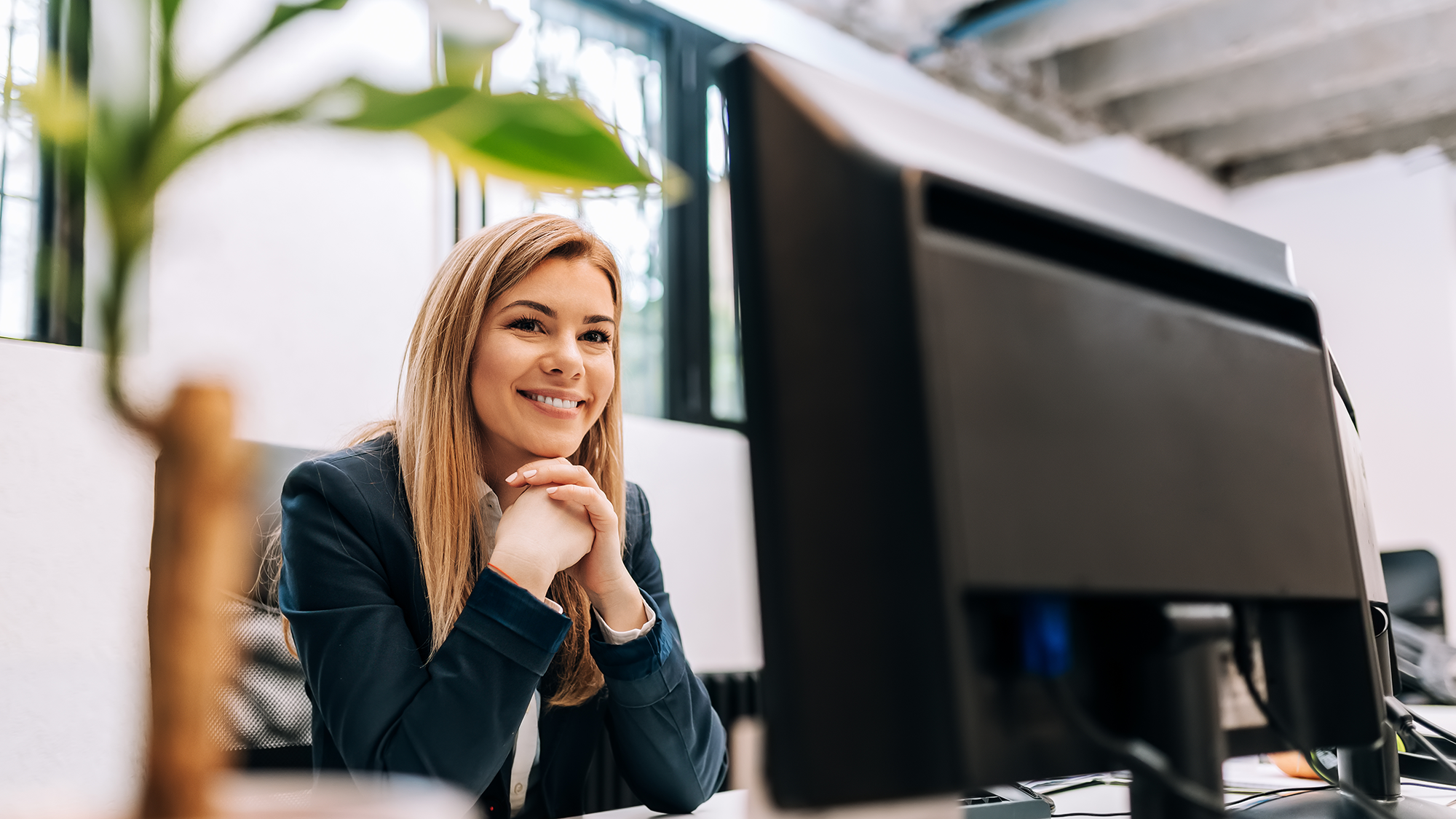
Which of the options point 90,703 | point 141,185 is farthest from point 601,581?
point 90,703

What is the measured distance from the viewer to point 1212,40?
3.43 metres

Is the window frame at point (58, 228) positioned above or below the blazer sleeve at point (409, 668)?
above

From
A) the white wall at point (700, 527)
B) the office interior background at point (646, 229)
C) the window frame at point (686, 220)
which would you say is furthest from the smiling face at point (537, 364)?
the window frame at point (686, 220)

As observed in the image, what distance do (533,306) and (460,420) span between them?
0.57 feet

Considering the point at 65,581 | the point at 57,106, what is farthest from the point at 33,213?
the point at 57,106

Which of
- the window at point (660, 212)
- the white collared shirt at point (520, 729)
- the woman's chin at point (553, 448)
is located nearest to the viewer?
the white collared shirt at point (520, 729)

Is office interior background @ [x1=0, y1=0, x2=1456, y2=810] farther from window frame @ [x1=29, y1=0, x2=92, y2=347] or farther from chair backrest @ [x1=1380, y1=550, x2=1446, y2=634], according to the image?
chair backrest @ [x1=1380, y1=550, x2=1446, y2=634]

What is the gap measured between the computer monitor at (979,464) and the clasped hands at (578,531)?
61 centimetres

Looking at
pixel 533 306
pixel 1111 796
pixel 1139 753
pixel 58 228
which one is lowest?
pixel 1111 796

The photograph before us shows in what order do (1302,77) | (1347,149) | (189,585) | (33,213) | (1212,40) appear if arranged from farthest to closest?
(1347,149), (1302,77), (1212,40), (33,213), (189,585)

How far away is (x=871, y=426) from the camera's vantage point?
457 millimetres

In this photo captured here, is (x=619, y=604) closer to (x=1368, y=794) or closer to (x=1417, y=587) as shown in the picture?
(x=1368, y=794)

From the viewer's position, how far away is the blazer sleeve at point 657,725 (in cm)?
112

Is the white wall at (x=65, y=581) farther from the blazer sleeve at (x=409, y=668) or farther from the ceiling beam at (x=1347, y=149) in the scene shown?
the ceiling beam at (x=1347, y=149)
